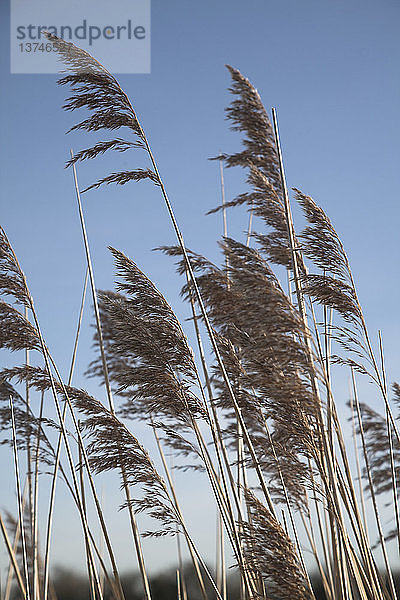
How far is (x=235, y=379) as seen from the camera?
227 cm

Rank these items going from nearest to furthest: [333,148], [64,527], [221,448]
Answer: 1. [221,448]
2. [64,527]
3. [333,148]

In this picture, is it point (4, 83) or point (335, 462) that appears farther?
point (4, 83)

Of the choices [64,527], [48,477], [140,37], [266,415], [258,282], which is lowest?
[64,527]

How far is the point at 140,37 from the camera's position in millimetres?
4203

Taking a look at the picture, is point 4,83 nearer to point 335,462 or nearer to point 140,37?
point 140,37

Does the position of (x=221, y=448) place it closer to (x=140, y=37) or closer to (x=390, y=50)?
(x=140, y=37)

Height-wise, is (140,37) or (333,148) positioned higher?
(140,37)

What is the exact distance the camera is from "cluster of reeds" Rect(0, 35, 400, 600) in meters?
1.93

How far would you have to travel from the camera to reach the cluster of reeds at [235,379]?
76.2 inches

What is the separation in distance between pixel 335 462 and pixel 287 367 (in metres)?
0.35

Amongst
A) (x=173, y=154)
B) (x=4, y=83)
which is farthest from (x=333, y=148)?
(x=4, y=83)

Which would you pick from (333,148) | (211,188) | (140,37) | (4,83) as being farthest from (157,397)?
(4,83)

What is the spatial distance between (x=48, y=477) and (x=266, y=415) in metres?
1.15

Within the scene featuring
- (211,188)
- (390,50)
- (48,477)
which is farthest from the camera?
(390,50)
